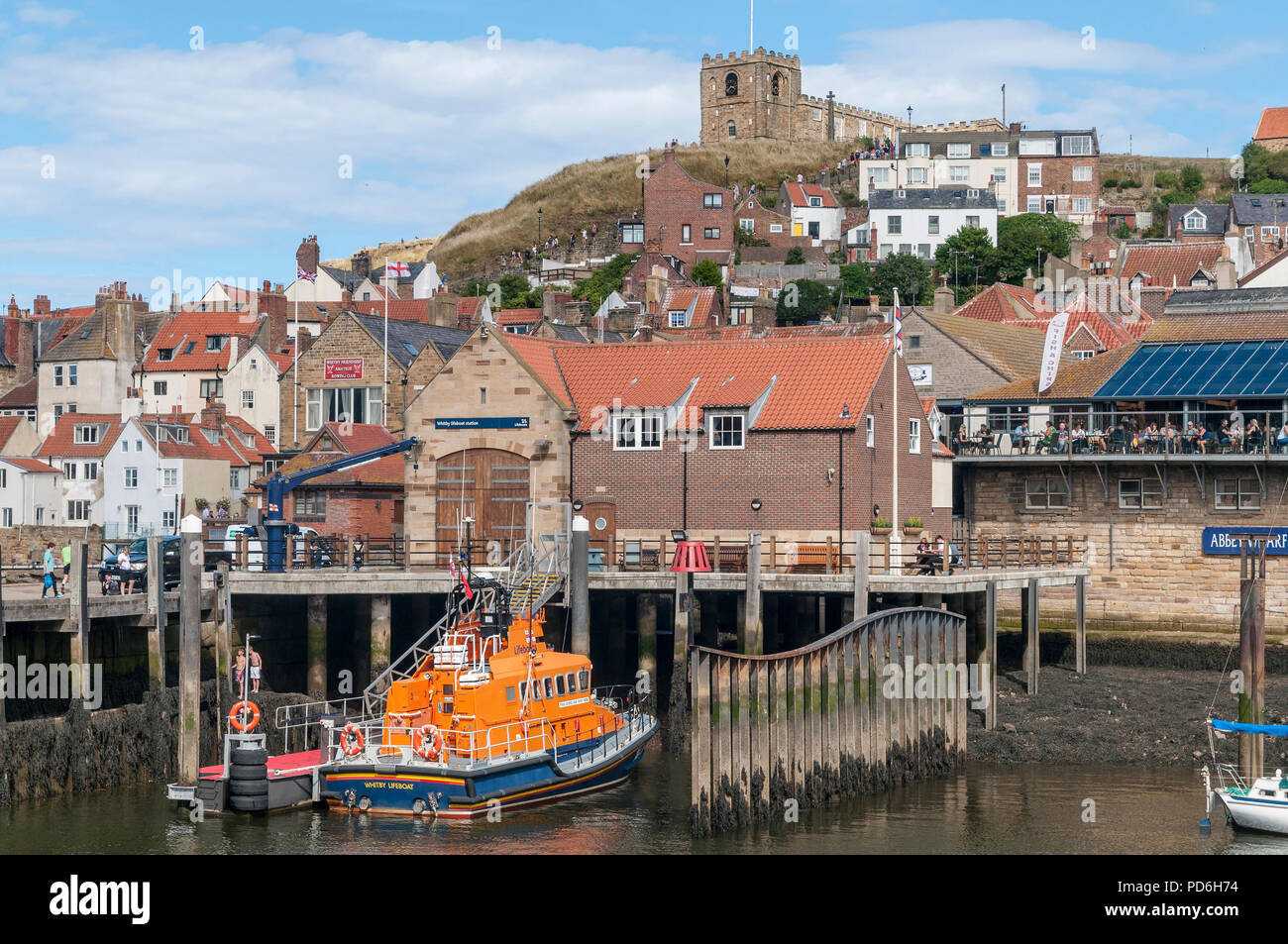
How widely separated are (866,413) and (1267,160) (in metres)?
91.6

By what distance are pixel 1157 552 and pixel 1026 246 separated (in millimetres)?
56214

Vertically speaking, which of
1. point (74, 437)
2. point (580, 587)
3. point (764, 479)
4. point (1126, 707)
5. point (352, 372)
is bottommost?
point (1126, 707)

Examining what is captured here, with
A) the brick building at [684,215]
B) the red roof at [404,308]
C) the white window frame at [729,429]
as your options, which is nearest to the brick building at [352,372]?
the red roof at [404,308]

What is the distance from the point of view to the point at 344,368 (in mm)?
68062

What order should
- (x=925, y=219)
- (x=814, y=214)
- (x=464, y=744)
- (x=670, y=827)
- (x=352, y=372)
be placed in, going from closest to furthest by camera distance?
(x=670, y=827) < (x=464, y=744) < (x=352, y=372) < (x=925, y=219) < (x=814, y=214)

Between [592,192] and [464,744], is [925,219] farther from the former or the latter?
[464,744]

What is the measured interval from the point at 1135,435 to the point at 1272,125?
102 metres

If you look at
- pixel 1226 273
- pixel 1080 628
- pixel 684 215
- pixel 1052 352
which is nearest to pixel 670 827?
pixel 1080 628

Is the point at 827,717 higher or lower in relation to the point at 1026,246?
lower

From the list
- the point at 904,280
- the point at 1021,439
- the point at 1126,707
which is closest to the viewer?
the point at 1126,707

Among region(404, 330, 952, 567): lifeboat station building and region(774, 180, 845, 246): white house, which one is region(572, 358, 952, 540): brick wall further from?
region(774, 180, 845, 246): white house

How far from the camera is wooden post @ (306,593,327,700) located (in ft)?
125

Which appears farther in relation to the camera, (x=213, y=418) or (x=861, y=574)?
(x=213, y=418)
